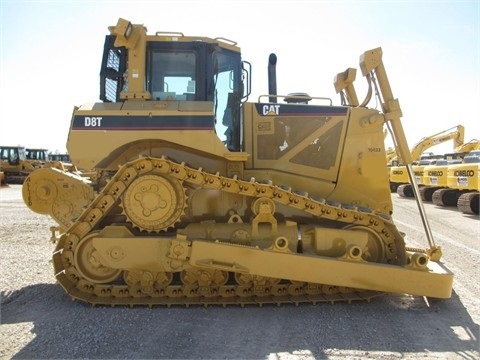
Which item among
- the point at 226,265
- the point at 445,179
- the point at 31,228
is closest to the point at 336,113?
the point at 226,265

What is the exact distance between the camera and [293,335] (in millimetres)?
4117

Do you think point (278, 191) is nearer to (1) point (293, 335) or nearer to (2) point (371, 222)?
(2) point (371, 222)

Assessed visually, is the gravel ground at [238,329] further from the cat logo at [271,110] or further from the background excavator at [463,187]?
the background excavator at [463,187]

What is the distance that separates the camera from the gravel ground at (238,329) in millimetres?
3762

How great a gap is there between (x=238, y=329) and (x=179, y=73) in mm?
3329

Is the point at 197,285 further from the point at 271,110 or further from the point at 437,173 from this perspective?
the point at 437,173

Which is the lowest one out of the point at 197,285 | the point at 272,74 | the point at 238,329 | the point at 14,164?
the point at 238,329

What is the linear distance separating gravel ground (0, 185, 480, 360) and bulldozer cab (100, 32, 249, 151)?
2.33 meters

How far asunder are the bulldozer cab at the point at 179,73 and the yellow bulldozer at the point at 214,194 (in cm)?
2

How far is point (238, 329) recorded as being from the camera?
425 cm

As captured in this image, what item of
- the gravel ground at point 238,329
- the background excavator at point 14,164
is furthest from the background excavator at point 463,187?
the background excavator at point 14,164

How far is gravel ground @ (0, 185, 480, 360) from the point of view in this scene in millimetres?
3762

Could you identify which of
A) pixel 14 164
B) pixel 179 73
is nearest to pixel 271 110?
pixel 179 73

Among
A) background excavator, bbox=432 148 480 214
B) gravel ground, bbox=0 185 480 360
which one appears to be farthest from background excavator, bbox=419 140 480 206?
gravel ground, bbox=0 185 480 360
